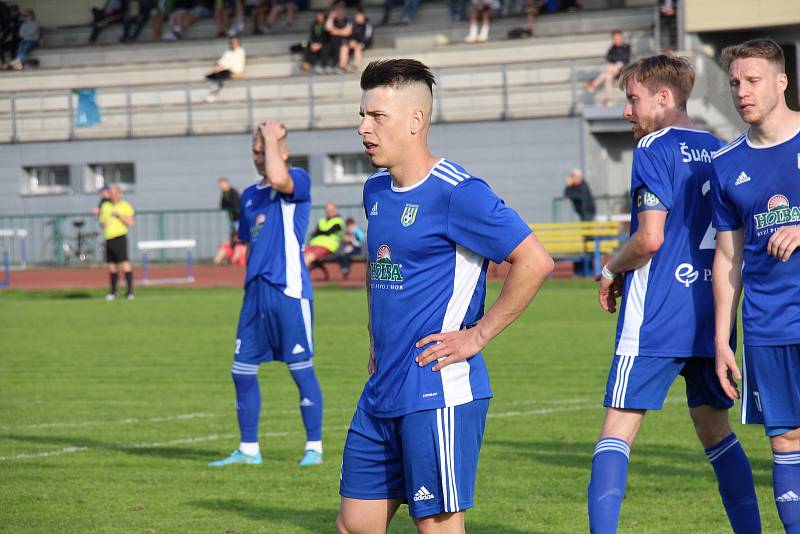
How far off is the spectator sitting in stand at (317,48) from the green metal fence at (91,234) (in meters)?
4.69

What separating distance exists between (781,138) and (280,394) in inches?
308

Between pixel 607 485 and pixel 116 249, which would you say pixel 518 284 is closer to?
pixel 607 485

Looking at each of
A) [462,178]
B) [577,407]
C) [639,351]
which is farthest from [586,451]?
[462,178]

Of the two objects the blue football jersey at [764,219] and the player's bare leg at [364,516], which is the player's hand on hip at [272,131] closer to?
the blue football jersey at [764,219]

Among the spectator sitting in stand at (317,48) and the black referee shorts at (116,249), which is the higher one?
the spectator sitting in stand at (317,48)

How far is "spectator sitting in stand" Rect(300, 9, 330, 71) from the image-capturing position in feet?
116

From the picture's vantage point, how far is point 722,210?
525 centimetres

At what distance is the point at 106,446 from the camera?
9.52 metres

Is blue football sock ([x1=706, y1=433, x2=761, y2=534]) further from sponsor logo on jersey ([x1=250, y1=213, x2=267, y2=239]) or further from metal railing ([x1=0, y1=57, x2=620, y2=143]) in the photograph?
metal railing ([x1=0, y1=57, x2=620, y2=143])

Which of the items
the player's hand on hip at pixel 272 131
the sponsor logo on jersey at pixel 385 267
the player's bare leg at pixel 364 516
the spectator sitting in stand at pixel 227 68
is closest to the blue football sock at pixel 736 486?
the player's bare leg at pixel 364 516

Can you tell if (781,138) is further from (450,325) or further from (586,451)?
(586,451)

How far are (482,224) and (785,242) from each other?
1.33m

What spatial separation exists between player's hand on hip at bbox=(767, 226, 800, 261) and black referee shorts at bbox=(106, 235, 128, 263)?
19.5 m

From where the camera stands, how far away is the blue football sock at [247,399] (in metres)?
8.63
